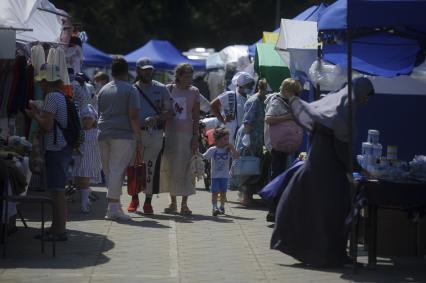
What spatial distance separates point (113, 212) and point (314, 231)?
3.73 meters

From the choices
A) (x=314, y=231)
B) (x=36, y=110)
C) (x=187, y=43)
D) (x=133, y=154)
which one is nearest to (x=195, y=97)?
(x=133, y=154)

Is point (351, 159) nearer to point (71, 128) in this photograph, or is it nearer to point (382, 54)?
point (382, 54)

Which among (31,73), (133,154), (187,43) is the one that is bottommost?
(133,154)

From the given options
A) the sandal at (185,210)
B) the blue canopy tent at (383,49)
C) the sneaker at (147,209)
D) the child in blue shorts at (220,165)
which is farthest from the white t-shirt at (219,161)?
the blue canopy tent at (383,49)

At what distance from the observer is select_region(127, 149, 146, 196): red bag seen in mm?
12516

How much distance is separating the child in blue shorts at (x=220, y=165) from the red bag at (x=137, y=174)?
39.3 inches

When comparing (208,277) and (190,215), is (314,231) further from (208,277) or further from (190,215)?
(190,215)

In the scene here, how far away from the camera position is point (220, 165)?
13.3m

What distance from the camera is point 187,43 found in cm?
5575

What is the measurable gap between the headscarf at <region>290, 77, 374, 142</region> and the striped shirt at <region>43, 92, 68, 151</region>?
2.41 meters

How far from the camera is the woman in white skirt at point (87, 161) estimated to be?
13.0m

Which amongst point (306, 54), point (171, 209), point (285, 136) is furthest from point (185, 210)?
point (306, 54)

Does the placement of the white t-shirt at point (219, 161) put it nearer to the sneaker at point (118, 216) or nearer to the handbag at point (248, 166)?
the handbag at point (248, 166)

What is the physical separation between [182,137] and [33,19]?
2573mm
